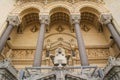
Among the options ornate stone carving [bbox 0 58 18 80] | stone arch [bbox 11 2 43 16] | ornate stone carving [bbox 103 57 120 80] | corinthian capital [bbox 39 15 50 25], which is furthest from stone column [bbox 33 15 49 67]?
ornate stone carving [bbox 103 57 120 80]

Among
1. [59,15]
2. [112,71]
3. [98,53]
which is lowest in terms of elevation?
[112,71]

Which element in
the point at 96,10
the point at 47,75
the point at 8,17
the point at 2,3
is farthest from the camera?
the point at 2,3

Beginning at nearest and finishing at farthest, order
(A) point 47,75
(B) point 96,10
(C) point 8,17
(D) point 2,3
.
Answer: (A) point 47,75
(C) point 8,17
(B) point 96,10
(D) point 2,3

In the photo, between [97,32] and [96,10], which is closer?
[96,10]

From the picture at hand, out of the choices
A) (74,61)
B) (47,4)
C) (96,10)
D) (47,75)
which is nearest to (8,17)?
(47,4)

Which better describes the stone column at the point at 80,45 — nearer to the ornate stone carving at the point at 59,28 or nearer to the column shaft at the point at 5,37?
the ornate stone carving at the point at 59,28

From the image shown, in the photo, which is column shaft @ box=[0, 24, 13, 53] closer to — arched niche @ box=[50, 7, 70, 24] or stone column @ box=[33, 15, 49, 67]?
stone column @ box=[33, 15, 49, 67]

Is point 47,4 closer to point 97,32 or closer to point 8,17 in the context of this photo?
point 8,17

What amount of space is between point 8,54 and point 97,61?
25.0 feet

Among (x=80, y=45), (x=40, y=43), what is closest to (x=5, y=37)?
(x=40, y=43)

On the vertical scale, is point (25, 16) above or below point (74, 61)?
above

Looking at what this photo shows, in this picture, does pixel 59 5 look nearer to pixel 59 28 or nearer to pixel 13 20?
pixel 59 28

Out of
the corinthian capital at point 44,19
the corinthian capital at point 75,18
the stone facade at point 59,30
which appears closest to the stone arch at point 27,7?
the stone facade at point 59,30

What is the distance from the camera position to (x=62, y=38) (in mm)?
16219
